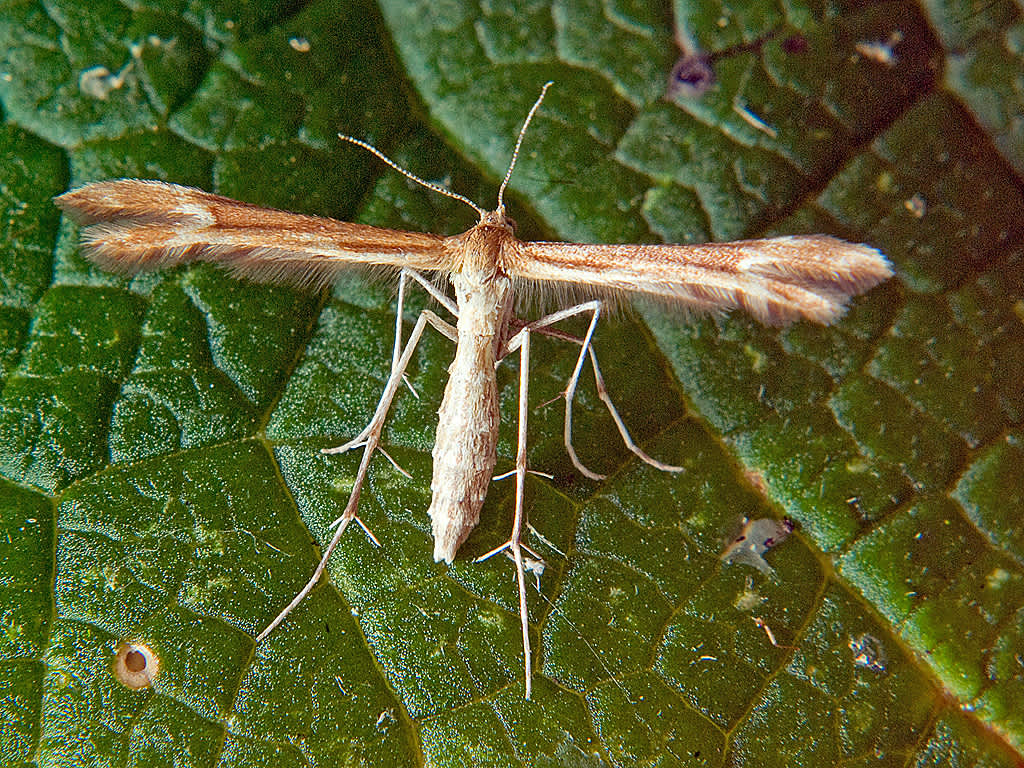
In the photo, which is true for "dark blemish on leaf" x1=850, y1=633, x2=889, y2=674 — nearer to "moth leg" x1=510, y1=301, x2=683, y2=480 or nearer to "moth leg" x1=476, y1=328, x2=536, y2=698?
"moth leg" x1=510, y1=301, x2=683, y2=480

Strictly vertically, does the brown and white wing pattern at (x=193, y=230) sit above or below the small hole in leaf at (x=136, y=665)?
above

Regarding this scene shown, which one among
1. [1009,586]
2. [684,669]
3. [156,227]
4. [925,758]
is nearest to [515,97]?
[156,227]

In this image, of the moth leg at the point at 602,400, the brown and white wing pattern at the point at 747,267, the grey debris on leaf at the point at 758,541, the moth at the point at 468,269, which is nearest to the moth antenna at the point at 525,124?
the moth at the point at 468,269

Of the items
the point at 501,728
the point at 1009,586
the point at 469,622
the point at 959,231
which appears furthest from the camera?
the point at 959,231

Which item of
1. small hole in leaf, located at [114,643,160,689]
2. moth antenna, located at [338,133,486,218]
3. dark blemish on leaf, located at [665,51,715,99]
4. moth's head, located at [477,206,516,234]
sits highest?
dark blemish on leaf, located at [665,51,715,99]

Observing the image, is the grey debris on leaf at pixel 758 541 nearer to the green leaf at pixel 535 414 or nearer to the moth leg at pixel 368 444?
the green leaf at pixel 535 414

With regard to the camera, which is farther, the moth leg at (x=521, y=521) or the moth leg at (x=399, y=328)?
the moth leg at (x=399, y=328)

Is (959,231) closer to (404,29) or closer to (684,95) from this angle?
(684,95)

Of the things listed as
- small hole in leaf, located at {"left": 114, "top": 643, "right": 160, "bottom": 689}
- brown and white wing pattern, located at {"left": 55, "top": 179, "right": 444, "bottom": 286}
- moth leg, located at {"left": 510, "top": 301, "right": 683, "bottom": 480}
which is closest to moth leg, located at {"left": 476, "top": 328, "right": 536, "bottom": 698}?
moth leg, located at {"left": 510, "top": 301, "right": 683, "bottom": 480}
